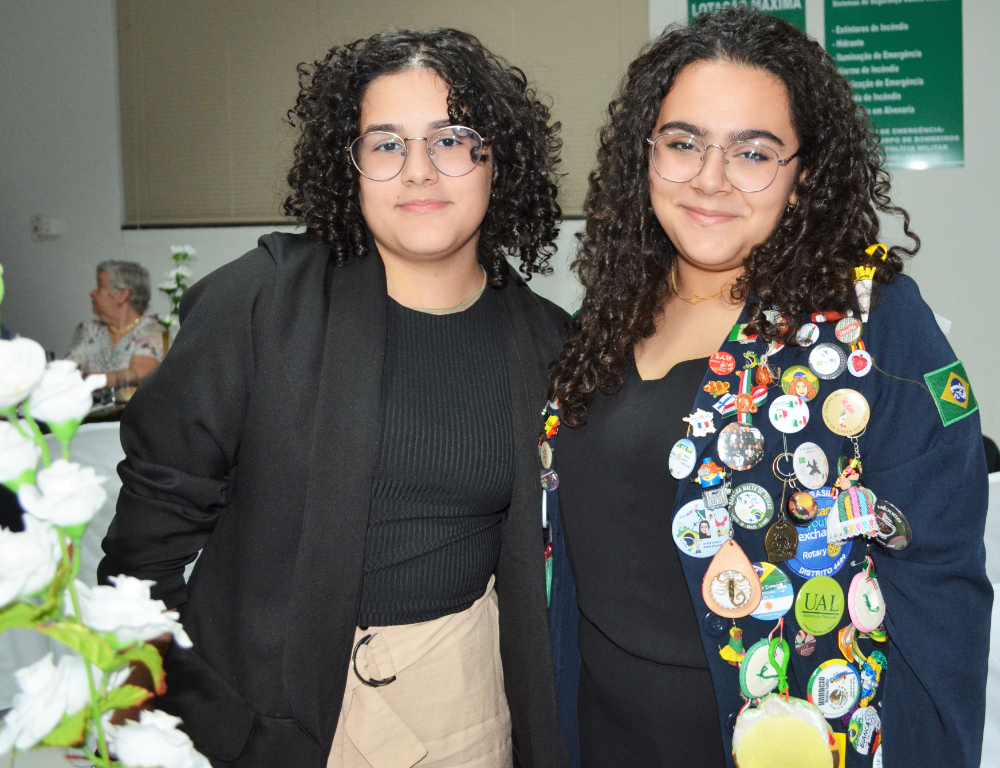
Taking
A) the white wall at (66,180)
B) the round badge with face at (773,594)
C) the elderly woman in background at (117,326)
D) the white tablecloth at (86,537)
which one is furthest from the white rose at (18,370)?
the white wall at (66,180)

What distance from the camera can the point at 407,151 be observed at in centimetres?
135

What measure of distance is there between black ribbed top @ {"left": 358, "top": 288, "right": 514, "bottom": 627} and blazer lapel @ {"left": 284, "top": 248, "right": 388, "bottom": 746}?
0.06m

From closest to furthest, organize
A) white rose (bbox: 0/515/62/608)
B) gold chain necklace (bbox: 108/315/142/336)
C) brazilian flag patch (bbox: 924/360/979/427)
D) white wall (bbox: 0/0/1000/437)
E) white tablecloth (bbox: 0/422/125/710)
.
Result: white rose (bbox: 0/515/62/608) < brazilian flag patch (bbox: 924/360/979/427) < white tablecloth (bbox: 0/422/125/710) < gold chain necklace (bbox: 108/315/142/336) < white wall (bbox: 0/0/1000/437)

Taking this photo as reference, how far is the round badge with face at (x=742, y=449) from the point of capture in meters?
1.18

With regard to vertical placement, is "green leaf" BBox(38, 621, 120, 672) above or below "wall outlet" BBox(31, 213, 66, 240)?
below

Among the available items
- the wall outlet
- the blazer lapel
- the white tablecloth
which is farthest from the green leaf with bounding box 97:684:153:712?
the wall outlet

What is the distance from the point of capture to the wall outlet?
541 cm

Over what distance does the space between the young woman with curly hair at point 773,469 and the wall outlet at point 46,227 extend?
5.18m

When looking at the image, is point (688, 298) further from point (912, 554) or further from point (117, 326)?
point (117, 326)

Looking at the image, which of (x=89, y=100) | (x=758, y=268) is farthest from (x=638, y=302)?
(x=89, y=100)

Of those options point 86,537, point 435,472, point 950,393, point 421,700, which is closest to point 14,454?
point 435,472

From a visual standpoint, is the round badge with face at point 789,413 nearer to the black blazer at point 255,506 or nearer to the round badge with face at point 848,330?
the round badge with face at point 848,330

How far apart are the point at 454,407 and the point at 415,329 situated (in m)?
0.16

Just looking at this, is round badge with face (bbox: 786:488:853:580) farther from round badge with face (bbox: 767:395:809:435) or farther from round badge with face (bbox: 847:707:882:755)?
round badge with face (bbox: 847:707:882:755)
